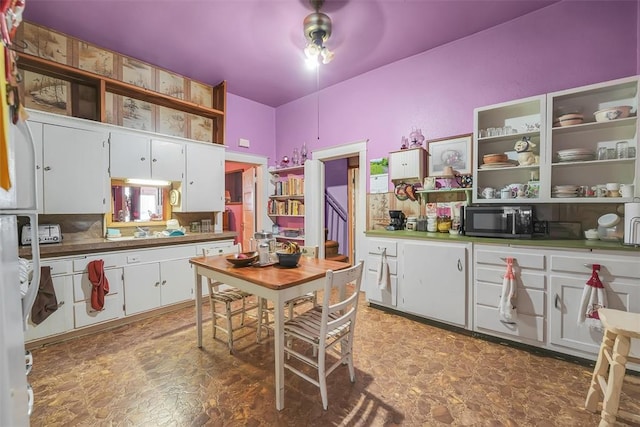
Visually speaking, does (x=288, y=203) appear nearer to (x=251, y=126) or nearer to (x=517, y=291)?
Result: (x=251, y=126)

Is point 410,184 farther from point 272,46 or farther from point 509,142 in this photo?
point 272,46

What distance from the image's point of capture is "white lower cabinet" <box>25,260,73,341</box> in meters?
2.43

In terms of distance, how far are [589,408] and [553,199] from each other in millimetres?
1581

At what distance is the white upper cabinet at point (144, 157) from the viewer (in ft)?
10.0

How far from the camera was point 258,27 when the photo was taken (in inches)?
110

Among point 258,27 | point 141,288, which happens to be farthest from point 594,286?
point 141,288

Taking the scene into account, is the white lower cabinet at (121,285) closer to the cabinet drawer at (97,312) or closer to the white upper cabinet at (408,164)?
the cabinet drawer at (97,312)

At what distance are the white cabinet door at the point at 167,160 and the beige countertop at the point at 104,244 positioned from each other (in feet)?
2.64

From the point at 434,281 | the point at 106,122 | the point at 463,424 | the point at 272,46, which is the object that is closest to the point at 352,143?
the point at 272,46

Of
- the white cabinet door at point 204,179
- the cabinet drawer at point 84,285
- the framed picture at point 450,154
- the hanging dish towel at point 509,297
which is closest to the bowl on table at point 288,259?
the hanging dish towel at point 509,297

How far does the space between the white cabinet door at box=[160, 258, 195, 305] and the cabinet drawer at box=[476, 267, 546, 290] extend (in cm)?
323

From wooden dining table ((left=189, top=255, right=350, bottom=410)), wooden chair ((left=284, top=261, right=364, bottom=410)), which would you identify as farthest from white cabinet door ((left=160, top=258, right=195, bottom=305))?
wooden chair ((left=284, top=261, right=364, bottom=410))

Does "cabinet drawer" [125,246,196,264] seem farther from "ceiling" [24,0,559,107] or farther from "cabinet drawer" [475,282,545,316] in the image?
"cabinet drawer" [475,282,545,316]

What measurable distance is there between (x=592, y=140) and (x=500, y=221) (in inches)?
42.0
